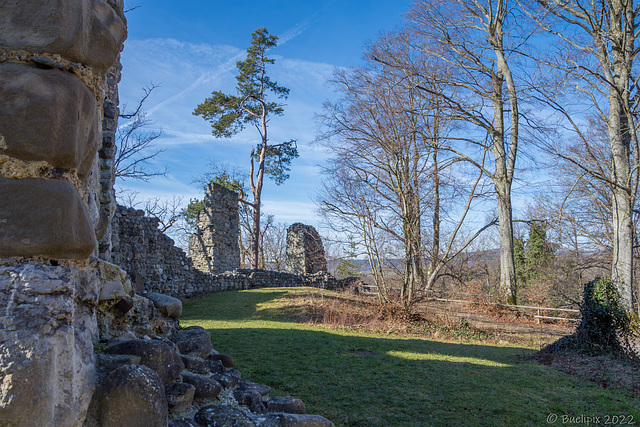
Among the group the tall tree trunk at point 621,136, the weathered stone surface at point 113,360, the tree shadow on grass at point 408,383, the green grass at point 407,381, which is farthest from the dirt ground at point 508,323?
the weathered stone surface at point 113,360

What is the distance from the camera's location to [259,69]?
25.9 meters

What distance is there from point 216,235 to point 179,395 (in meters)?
19.2

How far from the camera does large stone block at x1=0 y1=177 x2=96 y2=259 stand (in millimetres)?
1468

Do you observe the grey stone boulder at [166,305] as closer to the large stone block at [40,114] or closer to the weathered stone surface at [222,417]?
the weathered stone surface at [222,417]

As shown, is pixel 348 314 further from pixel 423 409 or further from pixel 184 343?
pixel 184 343

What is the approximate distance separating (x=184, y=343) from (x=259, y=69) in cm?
2483

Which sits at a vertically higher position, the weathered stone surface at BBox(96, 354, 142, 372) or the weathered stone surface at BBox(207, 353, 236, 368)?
the weathered stone surface at BBox(96, 354, 142, 372)

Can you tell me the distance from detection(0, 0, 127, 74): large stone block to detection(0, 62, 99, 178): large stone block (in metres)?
0.10

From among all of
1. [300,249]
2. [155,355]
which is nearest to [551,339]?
[155,355]

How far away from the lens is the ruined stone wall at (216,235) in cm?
2072

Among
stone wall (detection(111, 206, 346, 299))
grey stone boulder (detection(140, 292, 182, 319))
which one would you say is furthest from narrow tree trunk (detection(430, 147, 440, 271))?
grey stone boulder (detection(140, 292, 182, 319))

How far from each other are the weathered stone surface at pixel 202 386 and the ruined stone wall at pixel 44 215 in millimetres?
868

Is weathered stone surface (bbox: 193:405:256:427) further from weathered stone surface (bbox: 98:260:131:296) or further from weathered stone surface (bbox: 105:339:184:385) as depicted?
weathered stone surface (bbox: 98:260:131:296)

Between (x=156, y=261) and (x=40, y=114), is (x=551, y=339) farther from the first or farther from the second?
(x=40, y=114)
